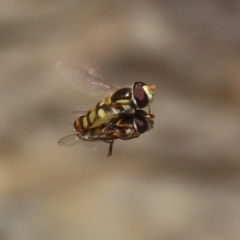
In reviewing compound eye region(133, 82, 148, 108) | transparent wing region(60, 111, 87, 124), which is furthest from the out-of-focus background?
compound eye region(133, 82, 148, 108)

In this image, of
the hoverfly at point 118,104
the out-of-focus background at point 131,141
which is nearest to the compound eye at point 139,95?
the hoverfly at point 118,104

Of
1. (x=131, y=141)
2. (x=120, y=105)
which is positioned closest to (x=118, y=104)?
(x=120, y=105)

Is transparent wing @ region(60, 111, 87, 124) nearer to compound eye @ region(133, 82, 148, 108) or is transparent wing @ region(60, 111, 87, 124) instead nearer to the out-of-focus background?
the out-of-focus background

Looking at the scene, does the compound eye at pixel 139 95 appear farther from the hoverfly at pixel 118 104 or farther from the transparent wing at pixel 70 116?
the transparent wing at pixel 70 116

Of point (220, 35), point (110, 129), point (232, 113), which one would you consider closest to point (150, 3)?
point (220, 35)

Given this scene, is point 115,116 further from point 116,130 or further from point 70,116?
point 70,116
